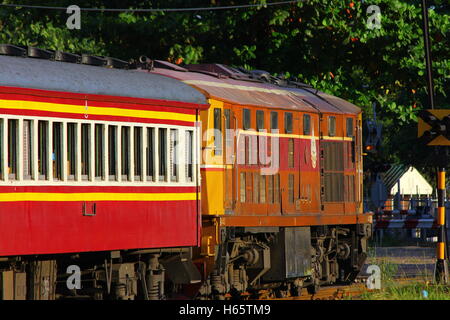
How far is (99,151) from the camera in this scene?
56.7 feet

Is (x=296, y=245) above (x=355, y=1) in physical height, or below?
below

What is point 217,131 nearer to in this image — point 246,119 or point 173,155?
point 246,119

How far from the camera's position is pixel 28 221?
1581 centimetres

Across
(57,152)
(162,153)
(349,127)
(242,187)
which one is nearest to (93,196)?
(57,152)

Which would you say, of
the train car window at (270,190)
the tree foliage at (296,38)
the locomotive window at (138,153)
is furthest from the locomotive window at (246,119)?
the tree foliage at (296,38)

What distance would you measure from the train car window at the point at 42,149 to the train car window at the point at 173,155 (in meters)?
2.87

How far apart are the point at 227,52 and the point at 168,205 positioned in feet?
42.7

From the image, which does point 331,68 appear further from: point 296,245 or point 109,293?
point 109,293

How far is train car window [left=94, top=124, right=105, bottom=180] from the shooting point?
17.2 metres

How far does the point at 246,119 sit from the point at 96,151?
4.13 metres

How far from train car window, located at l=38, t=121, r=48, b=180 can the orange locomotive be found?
12.4 feet

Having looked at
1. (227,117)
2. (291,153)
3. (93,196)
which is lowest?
(93,196)

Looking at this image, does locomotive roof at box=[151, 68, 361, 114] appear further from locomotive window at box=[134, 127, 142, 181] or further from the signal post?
locomotive window at box=[134, 127, 142, 181]
